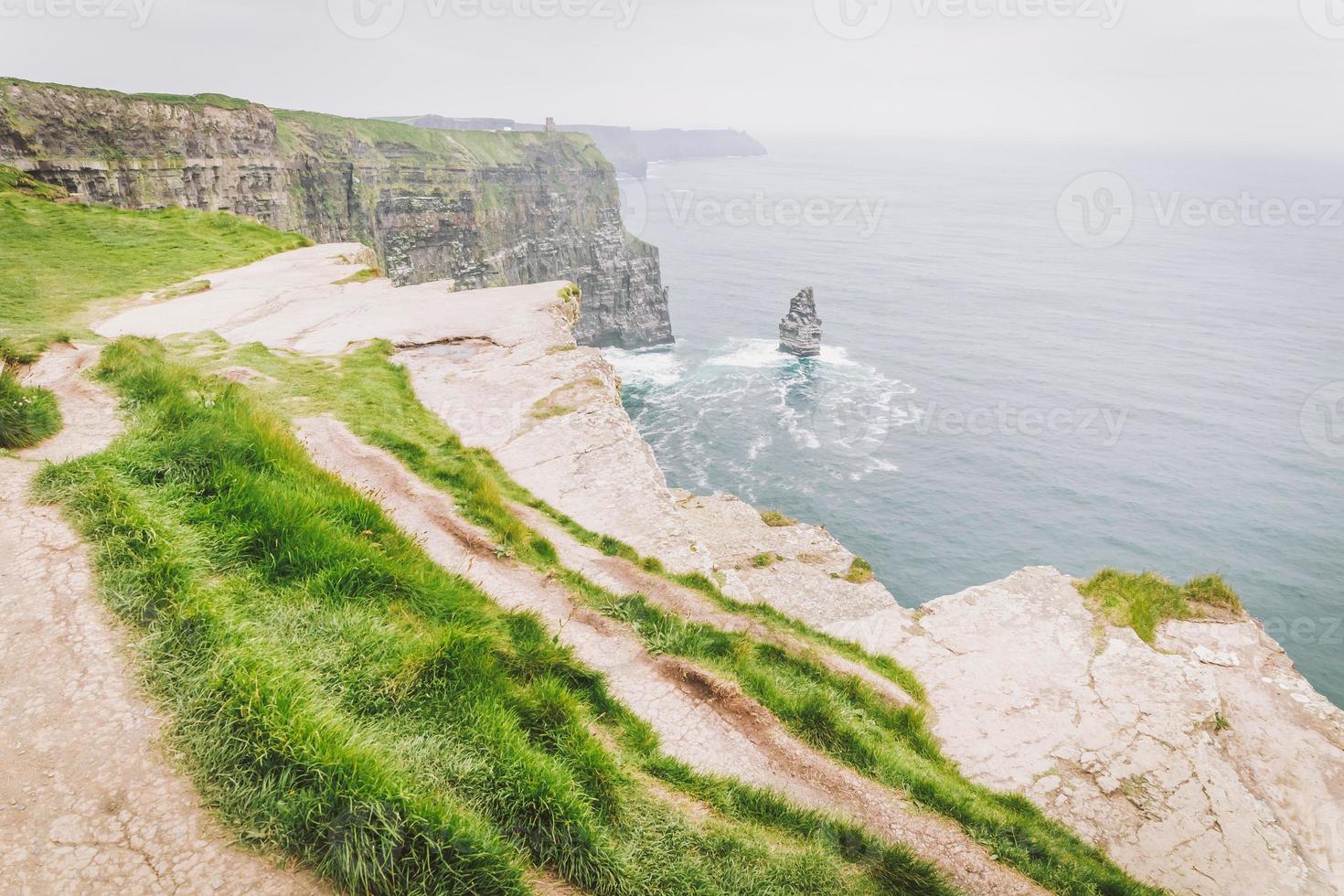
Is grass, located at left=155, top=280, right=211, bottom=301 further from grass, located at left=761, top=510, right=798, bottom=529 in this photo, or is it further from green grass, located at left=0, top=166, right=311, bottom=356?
grass, located at left=761, top=510, right=798, bottom=529

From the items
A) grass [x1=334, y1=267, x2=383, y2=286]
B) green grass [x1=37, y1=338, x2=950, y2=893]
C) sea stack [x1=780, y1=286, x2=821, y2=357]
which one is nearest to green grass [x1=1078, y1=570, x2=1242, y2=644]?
green grass [x1=37, y1=338, x2=950, y2=893]

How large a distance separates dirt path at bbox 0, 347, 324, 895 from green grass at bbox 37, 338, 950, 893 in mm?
172

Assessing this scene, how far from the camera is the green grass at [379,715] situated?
423 cm

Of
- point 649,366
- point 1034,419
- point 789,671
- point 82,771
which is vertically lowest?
point 649,366

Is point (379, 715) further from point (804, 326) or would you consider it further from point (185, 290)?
point (804, 326)

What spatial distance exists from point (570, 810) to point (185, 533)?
4.62 m

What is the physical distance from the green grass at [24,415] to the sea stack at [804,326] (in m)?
88.1

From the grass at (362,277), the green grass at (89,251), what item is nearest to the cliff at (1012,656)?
the green grass at (89,251)

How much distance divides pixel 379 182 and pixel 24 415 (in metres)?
78.7

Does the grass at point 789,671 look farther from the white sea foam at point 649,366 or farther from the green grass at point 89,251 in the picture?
the white sea foam at point 649,366

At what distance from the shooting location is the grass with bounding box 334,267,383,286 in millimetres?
23000

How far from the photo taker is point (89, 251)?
72.1 ft

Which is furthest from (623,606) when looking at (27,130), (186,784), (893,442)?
(893,442)

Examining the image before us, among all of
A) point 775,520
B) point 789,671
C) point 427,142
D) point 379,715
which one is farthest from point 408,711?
point 427,142
